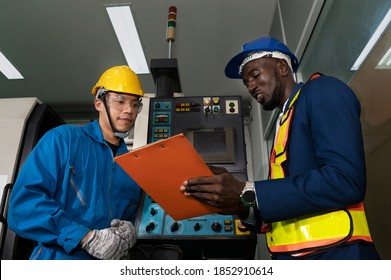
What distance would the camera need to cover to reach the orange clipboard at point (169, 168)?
3.26 ft

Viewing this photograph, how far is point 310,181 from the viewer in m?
0.89

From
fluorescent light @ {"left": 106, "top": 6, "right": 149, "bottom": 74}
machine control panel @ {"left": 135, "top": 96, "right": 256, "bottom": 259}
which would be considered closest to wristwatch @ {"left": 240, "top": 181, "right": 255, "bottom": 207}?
machine control panel @ {"left": 135, "top": 96, "right": 256, "bottom": 259}

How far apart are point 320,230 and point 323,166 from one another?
195mm

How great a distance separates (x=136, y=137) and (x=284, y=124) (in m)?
1.23

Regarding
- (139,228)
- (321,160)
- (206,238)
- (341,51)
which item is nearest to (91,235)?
(139,228)

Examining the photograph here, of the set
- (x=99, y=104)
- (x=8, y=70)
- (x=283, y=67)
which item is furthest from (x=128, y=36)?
(x=283, y=67)

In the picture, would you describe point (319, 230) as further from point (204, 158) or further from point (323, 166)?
point (204, 158)

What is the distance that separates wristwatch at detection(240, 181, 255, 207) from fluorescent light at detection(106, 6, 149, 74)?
2824 mm

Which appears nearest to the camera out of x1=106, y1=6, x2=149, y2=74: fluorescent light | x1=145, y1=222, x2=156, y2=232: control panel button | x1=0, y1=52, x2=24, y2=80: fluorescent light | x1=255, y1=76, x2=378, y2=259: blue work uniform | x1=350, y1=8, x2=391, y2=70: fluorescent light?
x1=255, y1=76, x2=378, y2=259: blue work uniform

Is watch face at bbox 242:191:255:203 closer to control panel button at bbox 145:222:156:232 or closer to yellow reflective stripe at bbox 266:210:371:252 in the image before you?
yellow reflective stripe at bbox 266:210:371:252

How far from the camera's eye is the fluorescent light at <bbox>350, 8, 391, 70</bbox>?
52.3 inches

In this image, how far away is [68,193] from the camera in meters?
1.36

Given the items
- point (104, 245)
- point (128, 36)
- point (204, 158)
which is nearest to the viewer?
point (104, 245)
